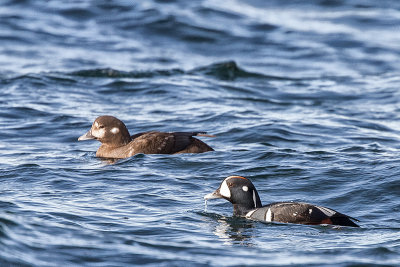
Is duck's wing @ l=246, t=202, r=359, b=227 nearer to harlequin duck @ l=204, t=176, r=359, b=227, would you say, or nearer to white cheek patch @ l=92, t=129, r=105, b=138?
harlequin duck @ l=204, t=176, r=359, b=227

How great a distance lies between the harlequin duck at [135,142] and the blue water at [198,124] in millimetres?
203

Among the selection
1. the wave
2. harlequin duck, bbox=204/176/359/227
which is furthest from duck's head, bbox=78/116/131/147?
the wave

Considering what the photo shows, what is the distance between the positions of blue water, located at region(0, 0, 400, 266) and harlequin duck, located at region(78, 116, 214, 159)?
203mm

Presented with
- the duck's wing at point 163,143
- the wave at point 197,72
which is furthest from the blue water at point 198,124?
the duck's wing at point 163,143

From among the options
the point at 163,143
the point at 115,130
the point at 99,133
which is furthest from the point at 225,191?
the point at 99,133

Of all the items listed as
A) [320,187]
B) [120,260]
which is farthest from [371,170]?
[120,260]

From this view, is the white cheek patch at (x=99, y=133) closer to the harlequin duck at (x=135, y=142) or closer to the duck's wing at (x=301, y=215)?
the harlequin duck at (x=135, y=142)

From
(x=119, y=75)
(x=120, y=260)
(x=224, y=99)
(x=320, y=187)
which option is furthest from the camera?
(x=119, y=75)

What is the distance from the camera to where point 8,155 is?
1244cm

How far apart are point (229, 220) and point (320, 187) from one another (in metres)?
1.99

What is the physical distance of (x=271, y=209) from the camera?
9047mm

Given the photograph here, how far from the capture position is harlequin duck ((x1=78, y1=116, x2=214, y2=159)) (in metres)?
12.3

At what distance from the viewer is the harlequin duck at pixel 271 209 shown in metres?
8.77

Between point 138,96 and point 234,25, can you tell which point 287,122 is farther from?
point 234,25
